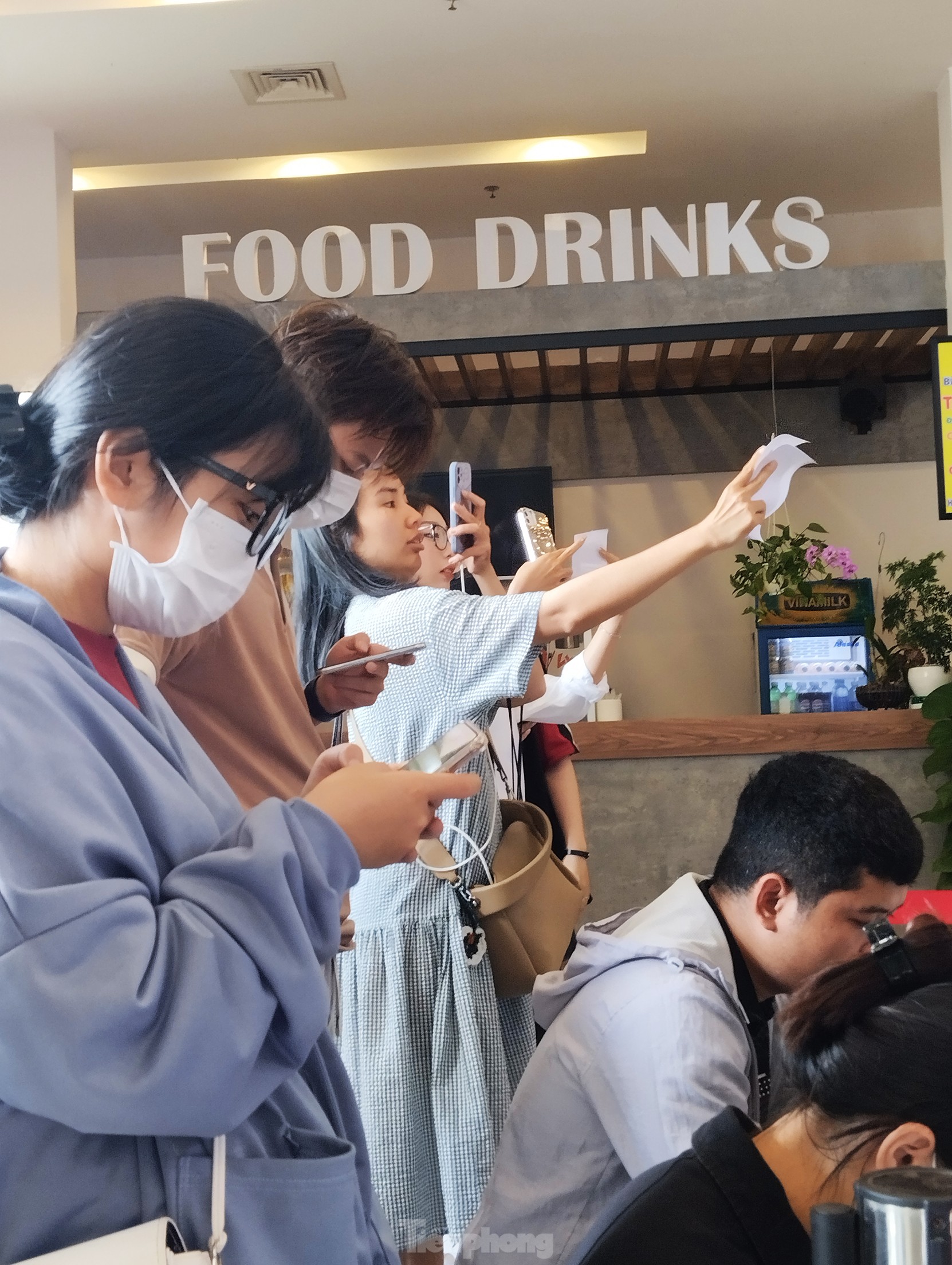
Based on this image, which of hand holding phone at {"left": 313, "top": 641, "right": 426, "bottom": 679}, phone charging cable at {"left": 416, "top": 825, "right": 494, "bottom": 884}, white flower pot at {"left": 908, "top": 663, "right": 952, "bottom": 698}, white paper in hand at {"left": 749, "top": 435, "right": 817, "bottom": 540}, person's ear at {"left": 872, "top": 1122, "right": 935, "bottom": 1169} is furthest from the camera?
white flower pot at {"left": 908, "top": 663, "right": 952, "bottom": 698}

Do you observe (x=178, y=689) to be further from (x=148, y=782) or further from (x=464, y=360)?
(x=464, y=360)

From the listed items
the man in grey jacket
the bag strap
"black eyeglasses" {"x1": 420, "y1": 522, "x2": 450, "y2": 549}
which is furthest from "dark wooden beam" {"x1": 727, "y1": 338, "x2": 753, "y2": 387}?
the bag strap

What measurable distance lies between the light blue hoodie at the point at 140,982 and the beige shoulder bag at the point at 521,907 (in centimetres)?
103

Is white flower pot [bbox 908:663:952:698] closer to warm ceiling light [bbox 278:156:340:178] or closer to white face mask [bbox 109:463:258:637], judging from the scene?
warm ceiling light [bbox 278:156:340:178]

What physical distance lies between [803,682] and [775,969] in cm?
390

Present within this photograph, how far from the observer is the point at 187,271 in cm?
537

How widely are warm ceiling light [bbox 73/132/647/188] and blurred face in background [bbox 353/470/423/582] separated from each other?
421 cm

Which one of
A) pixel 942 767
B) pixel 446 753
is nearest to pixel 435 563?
pixel 446 753

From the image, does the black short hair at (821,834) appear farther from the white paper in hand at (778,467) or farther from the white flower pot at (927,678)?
the white flower pot at (927,678)

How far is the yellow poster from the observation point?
484 centimetres

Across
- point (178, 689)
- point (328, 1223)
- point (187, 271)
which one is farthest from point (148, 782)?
point (187, 271)

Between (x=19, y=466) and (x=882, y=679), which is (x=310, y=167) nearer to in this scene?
(x=882, y=679)

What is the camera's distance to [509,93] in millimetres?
5289

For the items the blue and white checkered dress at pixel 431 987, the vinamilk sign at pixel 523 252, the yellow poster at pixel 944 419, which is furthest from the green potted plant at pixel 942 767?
the blue and white checkered dress at pixel 431 987
